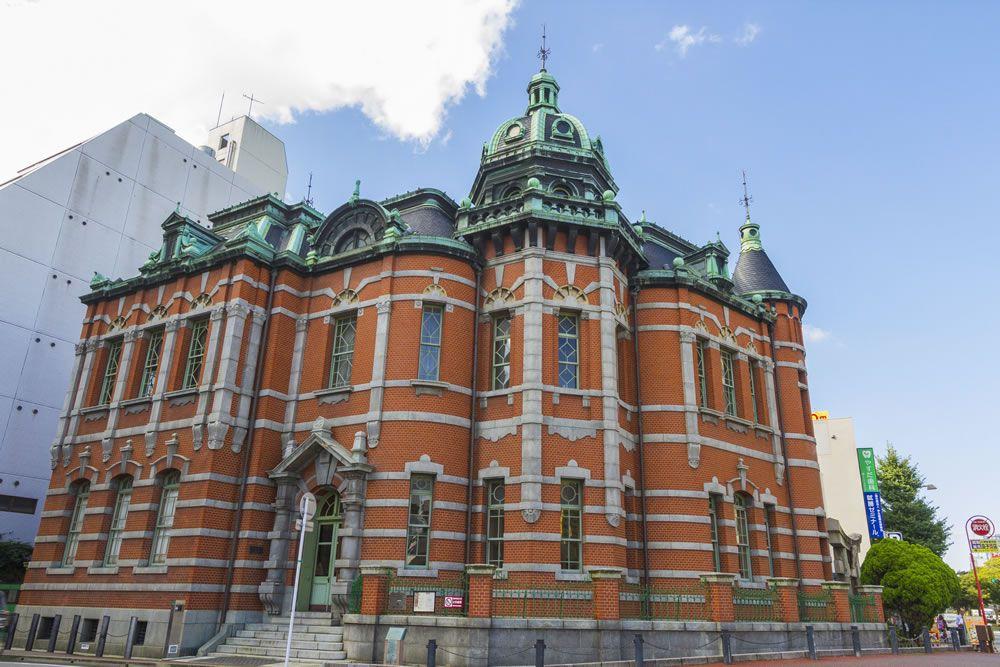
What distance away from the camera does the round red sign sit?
28859mm

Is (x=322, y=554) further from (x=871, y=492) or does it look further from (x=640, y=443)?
(x=871, y=492)

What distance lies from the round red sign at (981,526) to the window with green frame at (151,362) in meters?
31.9

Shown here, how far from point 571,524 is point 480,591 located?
409 centimetres

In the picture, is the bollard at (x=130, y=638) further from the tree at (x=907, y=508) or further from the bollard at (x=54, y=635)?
the tree at (x=907, y=508)

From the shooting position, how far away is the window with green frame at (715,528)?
2070cm

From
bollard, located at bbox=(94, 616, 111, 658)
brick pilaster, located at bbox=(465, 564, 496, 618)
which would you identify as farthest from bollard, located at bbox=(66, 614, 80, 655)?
brick pilaster, located at bbox=(465, 564, 496, 618)

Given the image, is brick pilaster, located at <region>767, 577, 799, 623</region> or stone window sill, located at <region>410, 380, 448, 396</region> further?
stone window sill, located at <region>410, 380, 448, 396</region>

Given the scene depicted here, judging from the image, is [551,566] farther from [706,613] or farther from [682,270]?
[682,270]

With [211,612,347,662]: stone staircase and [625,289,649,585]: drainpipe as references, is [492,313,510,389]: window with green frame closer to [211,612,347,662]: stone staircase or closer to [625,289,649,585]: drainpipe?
[625,289,649,585]: drainpipe

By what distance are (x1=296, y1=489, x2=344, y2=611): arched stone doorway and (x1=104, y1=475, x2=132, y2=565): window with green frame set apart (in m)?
6.15

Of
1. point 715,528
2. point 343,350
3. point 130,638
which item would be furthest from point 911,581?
point 130,638

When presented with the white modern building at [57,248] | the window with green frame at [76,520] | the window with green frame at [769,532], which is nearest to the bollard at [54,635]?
the window with green frame at [76,520]

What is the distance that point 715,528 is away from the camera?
21234 mm

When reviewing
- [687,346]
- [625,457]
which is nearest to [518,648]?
[625,457]
